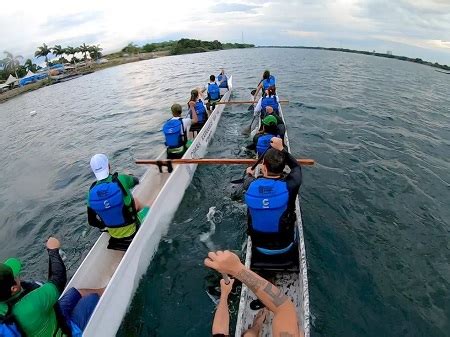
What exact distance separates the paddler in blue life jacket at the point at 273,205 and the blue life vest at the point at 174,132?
567 cm

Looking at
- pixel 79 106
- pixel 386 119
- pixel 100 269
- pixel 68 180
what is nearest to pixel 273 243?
pixel 100 269

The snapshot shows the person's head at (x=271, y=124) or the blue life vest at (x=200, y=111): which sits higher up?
the person's head at (x=271, y=124)

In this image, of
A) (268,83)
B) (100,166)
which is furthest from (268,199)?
(268,83)

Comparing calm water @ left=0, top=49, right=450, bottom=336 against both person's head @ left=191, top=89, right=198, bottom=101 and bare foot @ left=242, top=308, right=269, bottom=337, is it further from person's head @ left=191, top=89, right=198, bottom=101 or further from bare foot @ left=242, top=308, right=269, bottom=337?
person's head @ left=191, top=89, right=198, bottom=101

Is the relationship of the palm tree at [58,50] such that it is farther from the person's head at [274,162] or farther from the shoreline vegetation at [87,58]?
the person's head at [274,162]

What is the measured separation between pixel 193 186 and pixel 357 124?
1166 cm

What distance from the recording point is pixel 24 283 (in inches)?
153

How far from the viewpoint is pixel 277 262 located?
564cm

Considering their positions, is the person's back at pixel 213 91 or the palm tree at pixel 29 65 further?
the palm tree at pixel 29 65

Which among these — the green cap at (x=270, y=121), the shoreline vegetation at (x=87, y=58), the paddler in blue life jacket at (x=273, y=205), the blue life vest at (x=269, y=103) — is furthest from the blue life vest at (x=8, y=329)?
the shoreline vegetation at (x=87, y=58)

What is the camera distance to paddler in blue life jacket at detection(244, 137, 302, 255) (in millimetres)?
4992

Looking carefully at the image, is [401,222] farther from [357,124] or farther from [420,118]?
[420,118]

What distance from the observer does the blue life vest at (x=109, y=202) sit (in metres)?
5.91

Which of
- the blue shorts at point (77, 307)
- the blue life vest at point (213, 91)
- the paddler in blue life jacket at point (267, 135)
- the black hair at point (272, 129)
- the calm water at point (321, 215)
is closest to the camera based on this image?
the blue shorts at point (77, 307)
